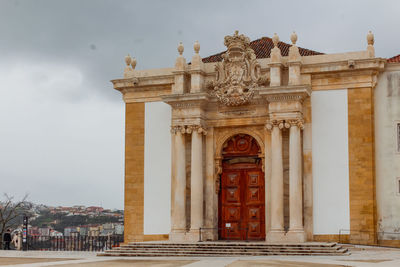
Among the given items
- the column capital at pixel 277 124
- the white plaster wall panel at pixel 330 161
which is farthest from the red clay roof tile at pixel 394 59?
the column capital at pixel 277 124

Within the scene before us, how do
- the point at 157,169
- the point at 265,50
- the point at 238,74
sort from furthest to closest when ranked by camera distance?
the point at 265,50
the point at 157,169
the point at 238,74

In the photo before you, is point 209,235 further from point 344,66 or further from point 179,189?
point 344,66

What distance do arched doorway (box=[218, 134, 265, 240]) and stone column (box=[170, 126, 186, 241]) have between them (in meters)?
1.45

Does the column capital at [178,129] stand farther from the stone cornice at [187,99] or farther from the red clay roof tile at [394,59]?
the red clay roof tile at [394,59]

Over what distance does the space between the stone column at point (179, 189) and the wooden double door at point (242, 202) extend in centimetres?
144

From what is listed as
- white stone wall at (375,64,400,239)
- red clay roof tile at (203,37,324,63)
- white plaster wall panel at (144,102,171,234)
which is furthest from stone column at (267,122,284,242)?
red clay roof tile at (203,37,324,63)

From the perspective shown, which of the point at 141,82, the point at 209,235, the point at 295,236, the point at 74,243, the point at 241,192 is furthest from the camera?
the point at 141,82

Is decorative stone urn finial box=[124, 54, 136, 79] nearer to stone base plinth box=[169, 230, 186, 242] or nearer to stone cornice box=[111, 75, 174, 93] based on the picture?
stone cornice box=[111, 75, 174, 93]

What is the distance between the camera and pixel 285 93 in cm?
2322

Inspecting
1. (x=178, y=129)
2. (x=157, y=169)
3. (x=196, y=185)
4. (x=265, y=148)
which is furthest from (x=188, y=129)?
(x=265, y=148)

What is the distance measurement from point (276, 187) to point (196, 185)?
2.94 metres

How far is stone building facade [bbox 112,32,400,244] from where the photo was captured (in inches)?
910

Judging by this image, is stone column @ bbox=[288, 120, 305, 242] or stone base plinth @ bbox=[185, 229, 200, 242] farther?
stone base plinth @ bbox=[185, 229, 200, 242]

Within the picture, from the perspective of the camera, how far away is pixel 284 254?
20.7m
